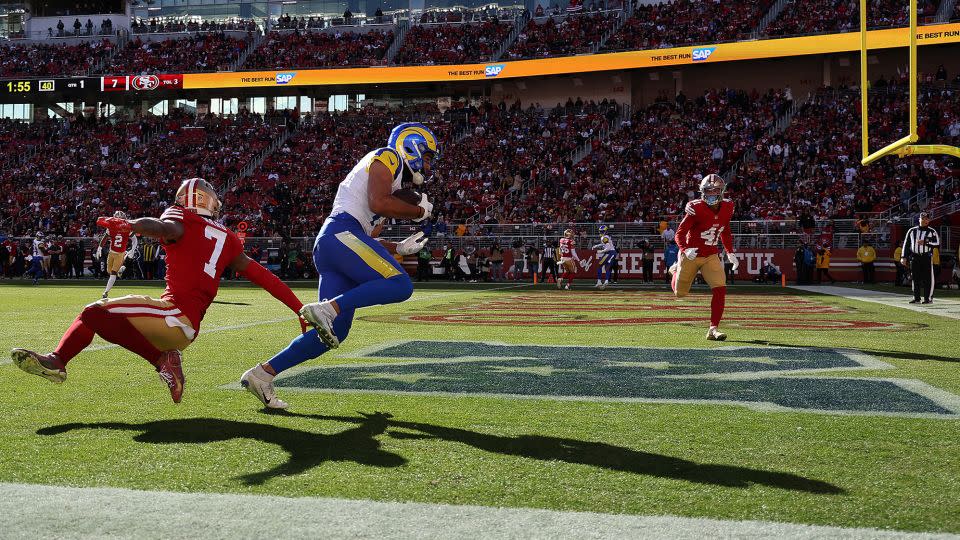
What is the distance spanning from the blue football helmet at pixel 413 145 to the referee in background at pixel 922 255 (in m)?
12.9

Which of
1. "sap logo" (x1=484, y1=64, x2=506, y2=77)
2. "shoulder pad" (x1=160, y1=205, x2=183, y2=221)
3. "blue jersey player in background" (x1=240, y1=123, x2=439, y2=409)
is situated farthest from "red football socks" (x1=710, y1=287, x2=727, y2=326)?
"sap logo" (x1=484, y1=64, x2=506, y2=77)

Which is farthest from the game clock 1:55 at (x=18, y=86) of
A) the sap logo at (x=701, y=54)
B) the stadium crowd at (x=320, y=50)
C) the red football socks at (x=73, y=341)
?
the red football socks at (x=73, y=341)

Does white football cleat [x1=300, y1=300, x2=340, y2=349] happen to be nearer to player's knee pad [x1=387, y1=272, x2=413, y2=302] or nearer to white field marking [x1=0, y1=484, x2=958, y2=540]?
player's knee pad [x1=387, y1=272, x2=413, y2=302]

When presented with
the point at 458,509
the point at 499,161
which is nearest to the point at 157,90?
the point at 499,161

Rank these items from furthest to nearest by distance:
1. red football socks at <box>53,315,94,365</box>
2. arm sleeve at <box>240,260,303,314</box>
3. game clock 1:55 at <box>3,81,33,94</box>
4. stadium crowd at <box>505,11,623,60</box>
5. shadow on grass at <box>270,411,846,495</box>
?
1. game clock 1:55 at <box>3,81,33,94</box>
2. stadium crowd at <box>505,11,623,60</box>
3. arm sleeve at <box>240,260,303,314</box>
4. red football socks at <box>53,315,94,365</box>
5. shadow on grass at <box>270,411,846,495</box>

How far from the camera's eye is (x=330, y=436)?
172 inches

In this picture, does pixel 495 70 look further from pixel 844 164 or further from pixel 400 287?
pixel 400 287

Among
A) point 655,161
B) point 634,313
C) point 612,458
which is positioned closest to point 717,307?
point 634,313

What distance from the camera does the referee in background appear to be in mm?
15758

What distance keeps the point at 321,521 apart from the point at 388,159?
9.42ft

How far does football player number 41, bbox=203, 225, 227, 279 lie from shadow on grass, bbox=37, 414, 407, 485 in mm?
895

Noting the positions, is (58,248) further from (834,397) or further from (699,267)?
(834,397)

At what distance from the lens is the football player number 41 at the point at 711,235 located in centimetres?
1006

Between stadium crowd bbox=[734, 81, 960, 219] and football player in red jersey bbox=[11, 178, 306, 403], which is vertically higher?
stadium crowd bbox=[734, 81, 960, 219]
